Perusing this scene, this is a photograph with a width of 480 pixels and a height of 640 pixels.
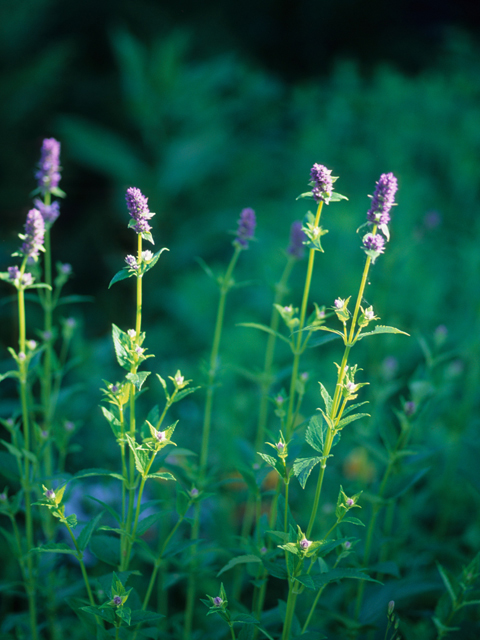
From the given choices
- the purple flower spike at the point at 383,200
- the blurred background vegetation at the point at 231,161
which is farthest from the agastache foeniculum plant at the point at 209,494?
the blurred background vegetation at the point at 231,161

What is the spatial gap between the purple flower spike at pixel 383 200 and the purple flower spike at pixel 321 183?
0.24ft

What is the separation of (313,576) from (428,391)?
0.54 m

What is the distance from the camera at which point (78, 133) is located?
3666mm

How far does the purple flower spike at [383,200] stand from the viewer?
0.79 m

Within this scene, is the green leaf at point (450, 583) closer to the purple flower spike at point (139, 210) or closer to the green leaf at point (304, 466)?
the green leaf at point (304, 466)

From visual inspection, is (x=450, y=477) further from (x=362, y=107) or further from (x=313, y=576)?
(x=362, y=107)

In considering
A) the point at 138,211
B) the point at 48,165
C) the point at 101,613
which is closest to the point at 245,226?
the point at 138,211

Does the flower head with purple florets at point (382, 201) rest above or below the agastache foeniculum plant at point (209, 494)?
above

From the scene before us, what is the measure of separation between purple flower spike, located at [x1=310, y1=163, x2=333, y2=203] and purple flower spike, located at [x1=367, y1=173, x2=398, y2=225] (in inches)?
2.9

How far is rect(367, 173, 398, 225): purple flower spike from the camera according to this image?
0.79 meters

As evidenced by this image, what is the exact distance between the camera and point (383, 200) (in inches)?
31.2

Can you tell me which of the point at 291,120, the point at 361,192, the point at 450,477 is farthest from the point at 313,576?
the point at 291,120

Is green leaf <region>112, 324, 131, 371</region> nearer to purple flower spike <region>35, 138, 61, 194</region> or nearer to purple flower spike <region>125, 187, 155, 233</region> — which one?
purple flower spike <region>125, 187, 155, 233</region>

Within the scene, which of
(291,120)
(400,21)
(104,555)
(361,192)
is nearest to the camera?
(104,555)
